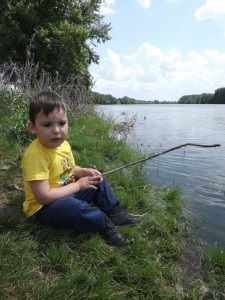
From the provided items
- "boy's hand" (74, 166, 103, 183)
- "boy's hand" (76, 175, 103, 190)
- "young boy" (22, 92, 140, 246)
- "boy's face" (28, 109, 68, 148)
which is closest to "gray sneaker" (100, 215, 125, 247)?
"young boy" (22, 92, 140, 246)

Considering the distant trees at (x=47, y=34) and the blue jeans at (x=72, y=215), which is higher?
the distant trees at (x=47, y=34)

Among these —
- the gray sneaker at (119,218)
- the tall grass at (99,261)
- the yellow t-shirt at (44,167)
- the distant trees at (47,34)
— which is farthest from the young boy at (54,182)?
the distant trees at (47,34)

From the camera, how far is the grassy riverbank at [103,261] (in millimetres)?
2688

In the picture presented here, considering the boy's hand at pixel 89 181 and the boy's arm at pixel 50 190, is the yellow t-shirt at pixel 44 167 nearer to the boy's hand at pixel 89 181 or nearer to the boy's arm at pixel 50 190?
the boy's arm at pixel 50 190

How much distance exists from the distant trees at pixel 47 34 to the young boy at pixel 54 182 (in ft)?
51.8

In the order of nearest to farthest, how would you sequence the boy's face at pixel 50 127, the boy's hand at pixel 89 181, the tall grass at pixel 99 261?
the tall grass at pixel 99 261 < the boy's face at pixel 50 127 < the boy's hand at pixel 89 181

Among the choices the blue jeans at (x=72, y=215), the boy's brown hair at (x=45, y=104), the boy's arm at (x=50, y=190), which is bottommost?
the blue jeans at (x=72, y=215)

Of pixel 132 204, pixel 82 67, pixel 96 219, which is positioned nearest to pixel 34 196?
pixel 96 219

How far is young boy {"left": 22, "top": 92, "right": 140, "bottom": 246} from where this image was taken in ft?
10.6

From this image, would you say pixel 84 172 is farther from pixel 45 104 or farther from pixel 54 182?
pixel 45 104

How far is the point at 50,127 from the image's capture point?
333cm

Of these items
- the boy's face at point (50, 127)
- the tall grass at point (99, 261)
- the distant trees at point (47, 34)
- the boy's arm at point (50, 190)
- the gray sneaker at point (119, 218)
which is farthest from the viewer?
the distant trees at point (47, 34)

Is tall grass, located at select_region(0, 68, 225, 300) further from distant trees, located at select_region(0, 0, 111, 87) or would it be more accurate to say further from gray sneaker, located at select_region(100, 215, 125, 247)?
distant trees, located at select_region(0, 0, 111, 87)

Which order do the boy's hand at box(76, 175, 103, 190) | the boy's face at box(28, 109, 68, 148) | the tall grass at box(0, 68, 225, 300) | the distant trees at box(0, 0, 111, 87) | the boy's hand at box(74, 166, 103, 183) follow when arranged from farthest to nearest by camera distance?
the distant trees at box(0, 0, 111, 87), the boy's hand at box(74, 166, 103, 183), the boy's hand at box(76, 175, 103, 190), the boy's face at box(28, 109, 68, 148), the tall grass at box(0, 68, 225, 300)
